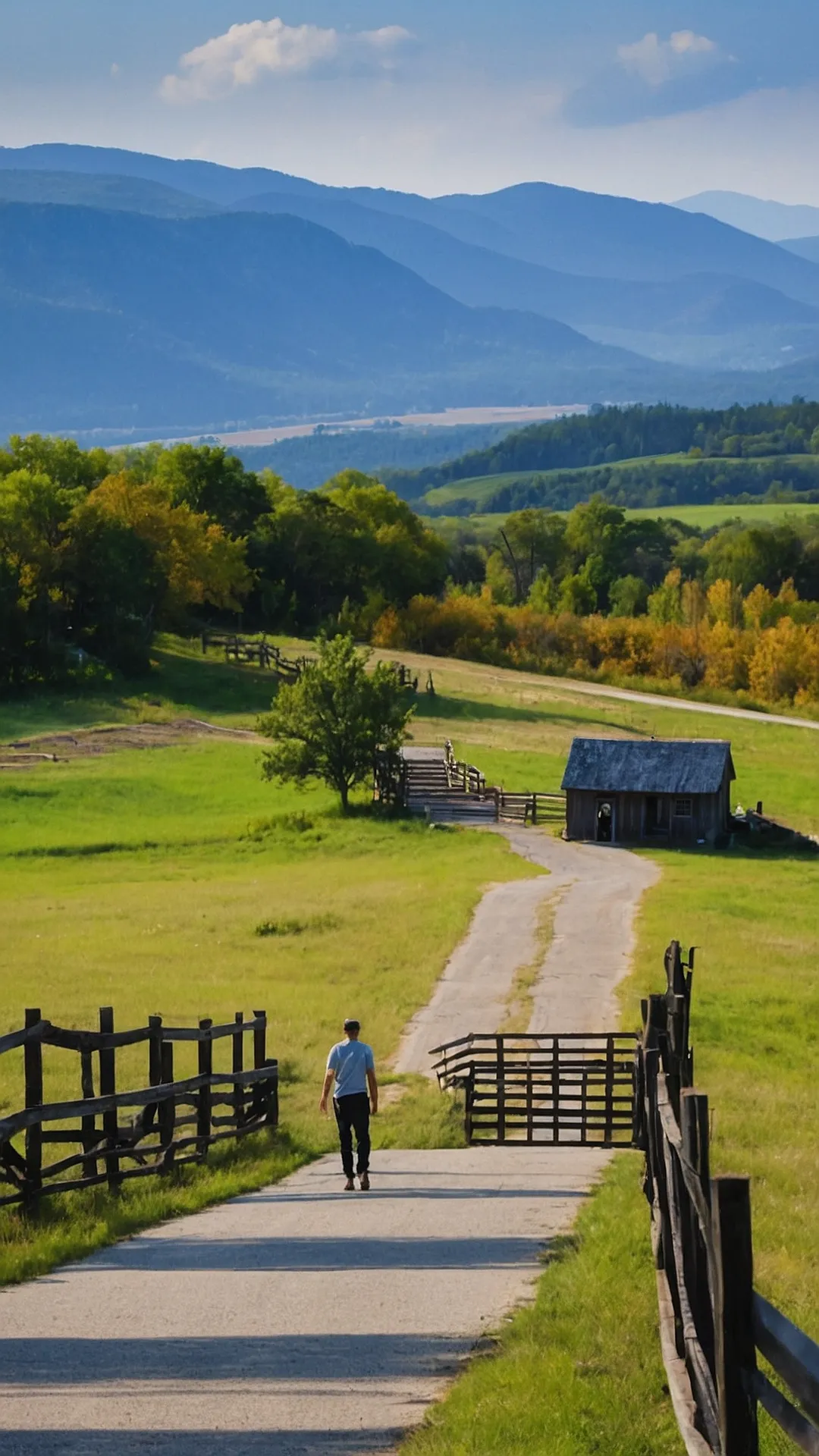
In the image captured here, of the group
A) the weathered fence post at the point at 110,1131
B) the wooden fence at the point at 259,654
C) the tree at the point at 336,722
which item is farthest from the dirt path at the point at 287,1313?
the wooden fence at the point at 259,654

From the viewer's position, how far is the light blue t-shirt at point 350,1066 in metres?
17.0

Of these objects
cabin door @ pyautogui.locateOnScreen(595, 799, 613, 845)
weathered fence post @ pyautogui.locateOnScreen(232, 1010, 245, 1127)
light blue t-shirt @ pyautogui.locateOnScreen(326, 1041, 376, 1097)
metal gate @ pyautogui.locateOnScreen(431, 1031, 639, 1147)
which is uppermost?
light blue t-shirt @ pyautogui.locateOnScreen(326, 1041, 376, 1097)

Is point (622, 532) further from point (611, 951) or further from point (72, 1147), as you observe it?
point (72, 1147)

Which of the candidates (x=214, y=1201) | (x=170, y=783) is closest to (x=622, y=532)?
(x=170, y=783)

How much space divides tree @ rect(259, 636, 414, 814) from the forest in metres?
30.2

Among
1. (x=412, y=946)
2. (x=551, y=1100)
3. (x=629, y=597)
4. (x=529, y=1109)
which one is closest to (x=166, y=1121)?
(x=529, y=1109)

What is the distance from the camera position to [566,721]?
92.7 metres

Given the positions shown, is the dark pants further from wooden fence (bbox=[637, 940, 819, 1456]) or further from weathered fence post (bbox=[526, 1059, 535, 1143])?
weathered fence post (bbox=[526, 1059, 535, 1143])

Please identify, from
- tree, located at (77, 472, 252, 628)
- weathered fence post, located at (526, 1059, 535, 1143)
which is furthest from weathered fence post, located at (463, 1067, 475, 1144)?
tree, located at (77, 472, 252, 628)

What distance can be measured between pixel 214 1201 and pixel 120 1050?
13.1 meters

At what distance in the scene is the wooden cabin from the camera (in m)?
64.4

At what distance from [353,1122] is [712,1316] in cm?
957

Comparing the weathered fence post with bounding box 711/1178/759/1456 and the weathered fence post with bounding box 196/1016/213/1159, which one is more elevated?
the weathered fence post with bounding box 711/1178/759/1456

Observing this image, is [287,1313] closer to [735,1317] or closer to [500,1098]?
[735,1317]
